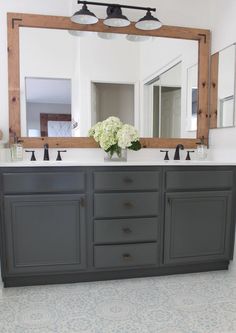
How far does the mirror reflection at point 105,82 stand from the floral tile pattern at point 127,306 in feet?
4.10

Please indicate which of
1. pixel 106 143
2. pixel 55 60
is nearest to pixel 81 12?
pixel 55 60

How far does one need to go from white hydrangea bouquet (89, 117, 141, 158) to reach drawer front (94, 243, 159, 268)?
0.74 m

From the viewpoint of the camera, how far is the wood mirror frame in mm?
2316

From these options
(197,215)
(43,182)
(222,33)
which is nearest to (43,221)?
(43,182)

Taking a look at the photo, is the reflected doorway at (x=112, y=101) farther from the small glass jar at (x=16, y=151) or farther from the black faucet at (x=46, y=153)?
the small glass jar at (x=16, y=151)

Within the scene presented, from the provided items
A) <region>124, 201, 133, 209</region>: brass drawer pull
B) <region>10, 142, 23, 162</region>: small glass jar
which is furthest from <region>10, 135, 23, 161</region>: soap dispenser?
<region>124, 201, 133, 209</region>: brass drawer pull

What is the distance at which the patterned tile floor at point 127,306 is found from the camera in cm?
162

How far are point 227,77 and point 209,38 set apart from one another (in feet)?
1.58

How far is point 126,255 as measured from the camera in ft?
6.97

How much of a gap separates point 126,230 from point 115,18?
1681mm

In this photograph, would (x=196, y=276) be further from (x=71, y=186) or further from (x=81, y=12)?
(x=81, y=12)

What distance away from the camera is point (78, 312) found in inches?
69.4

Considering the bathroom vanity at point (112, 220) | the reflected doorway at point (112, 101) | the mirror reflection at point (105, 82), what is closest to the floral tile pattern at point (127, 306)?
the bathroom vanity at point (112, 220)

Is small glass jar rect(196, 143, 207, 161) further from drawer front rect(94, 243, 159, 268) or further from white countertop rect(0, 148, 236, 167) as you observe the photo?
drawer front rect(94, 243, 159, 268)
